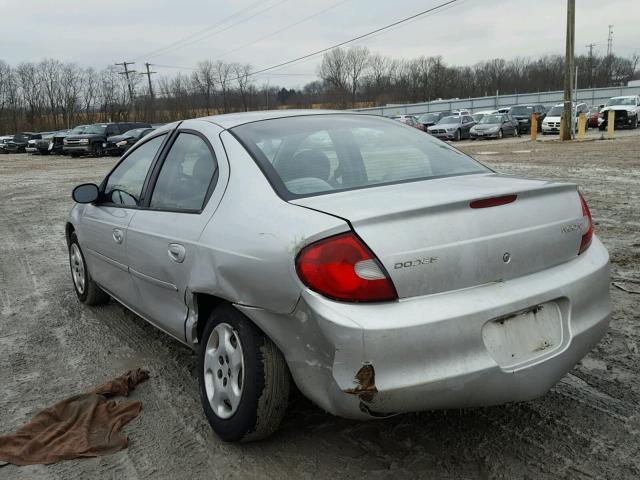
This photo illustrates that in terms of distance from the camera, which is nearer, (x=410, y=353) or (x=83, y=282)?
(x=410, y=353)

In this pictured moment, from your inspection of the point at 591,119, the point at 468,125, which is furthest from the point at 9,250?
the point at 591,119

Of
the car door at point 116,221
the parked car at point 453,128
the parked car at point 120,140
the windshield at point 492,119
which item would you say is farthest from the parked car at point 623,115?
the car door at point 116,221

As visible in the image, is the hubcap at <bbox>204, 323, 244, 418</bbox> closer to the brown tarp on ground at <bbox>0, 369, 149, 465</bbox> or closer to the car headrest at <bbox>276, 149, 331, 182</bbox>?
the brown tarp on ground at <bbox>0, 369, 149, 465</bbox>

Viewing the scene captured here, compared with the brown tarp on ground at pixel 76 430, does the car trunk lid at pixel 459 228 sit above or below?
above

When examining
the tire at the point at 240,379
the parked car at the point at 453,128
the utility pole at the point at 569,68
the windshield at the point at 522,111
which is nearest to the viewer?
the tire at the point at 240,379

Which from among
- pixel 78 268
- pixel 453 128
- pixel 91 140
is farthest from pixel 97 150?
pixel 78 268

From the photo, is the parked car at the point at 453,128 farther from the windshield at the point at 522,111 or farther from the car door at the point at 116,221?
the car door at the point at 116,221

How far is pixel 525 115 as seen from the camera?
114 feet

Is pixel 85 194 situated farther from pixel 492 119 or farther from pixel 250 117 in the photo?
pixel 492 119

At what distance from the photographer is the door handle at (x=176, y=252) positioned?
290cm

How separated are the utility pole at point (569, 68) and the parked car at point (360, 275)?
23.0m

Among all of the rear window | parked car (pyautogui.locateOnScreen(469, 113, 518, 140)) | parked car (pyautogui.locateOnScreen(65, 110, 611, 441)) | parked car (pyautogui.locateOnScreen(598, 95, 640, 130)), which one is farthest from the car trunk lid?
parked car (pyautogui.locateOnScreen(598, 95, 640, 130))

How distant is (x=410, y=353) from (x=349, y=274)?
0.37m

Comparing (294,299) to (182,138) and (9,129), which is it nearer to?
(182,138)
